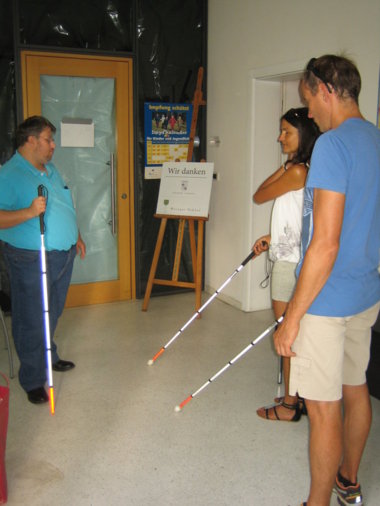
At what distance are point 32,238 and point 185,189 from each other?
6.45 feet

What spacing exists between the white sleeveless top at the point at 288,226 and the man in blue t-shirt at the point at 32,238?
1209 millimetres

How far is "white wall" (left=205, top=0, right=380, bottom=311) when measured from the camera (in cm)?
337

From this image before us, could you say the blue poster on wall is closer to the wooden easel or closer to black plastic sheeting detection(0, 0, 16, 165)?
the wooden easel

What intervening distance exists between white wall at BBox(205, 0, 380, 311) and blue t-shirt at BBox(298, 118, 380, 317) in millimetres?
1685

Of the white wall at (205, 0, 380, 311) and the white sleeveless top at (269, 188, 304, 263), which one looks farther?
the white wall at (205, 0, 380, 311)

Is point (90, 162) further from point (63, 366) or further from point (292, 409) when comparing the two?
point (292, 409)

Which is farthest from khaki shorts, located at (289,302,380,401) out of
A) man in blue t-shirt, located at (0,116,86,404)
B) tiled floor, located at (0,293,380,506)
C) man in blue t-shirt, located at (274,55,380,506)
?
man in blue t-shirt, located at (0,116,86,404)

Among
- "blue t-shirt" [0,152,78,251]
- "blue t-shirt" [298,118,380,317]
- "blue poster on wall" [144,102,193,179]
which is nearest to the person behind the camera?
"blue t-shirt" [298,118,380,317]

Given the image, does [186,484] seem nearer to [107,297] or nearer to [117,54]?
[107,297]

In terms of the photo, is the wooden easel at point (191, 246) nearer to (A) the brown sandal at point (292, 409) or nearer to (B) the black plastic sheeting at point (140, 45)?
(B) the black plastic sheeting at point (140, 45)

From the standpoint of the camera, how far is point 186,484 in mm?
2236

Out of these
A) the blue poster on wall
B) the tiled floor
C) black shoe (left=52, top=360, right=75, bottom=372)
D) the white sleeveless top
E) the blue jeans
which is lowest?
the tiled floor

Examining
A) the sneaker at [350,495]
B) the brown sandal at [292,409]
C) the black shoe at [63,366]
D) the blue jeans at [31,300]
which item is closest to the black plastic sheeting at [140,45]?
the black shoe at [63,366]

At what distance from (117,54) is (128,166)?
98 cm
